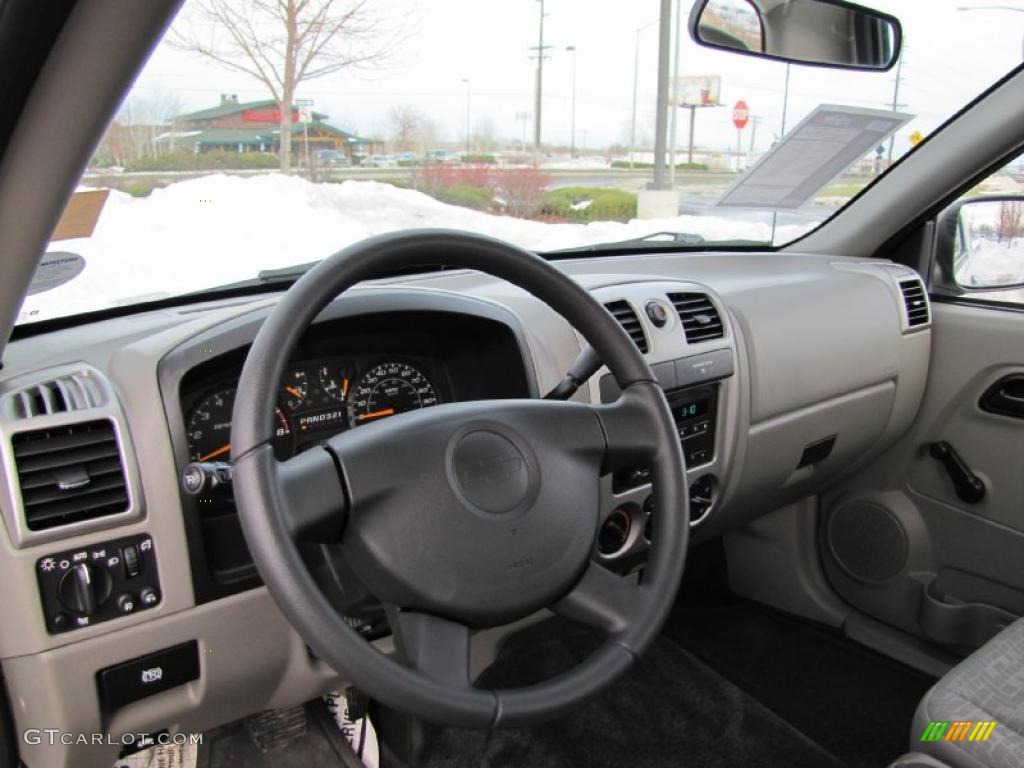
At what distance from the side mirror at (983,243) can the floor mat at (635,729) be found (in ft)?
4.87

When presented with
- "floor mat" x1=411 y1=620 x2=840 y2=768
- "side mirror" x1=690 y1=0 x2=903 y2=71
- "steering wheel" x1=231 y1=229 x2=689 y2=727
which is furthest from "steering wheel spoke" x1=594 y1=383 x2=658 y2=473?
"side mirror" x1=690 y1=0 x2=903 y2=71

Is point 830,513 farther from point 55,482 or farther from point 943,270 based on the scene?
point 55,482

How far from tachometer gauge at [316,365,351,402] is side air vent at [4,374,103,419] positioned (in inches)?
16.0

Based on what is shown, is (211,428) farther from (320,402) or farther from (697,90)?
(697,90)

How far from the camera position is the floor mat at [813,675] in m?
2.39

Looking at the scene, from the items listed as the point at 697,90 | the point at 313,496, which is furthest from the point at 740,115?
the point at 313,496

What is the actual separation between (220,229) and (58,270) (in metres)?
0.37

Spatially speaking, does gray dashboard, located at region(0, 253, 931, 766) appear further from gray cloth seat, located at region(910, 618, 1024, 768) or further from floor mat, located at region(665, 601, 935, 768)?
gray cloth seat, located at region(910, 618, 1024, 768)

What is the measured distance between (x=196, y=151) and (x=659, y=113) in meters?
1.34

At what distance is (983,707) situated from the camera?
1624mm

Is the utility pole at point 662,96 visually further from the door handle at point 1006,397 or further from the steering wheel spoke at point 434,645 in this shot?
the steering wheel spoke at point 434,645

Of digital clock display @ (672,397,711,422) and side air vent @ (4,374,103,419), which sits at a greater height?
side air vent @ (4,374,103,419)

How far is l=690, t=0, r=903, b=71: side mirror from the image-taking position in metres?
2.10

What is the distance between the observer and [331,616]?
3.35ft
